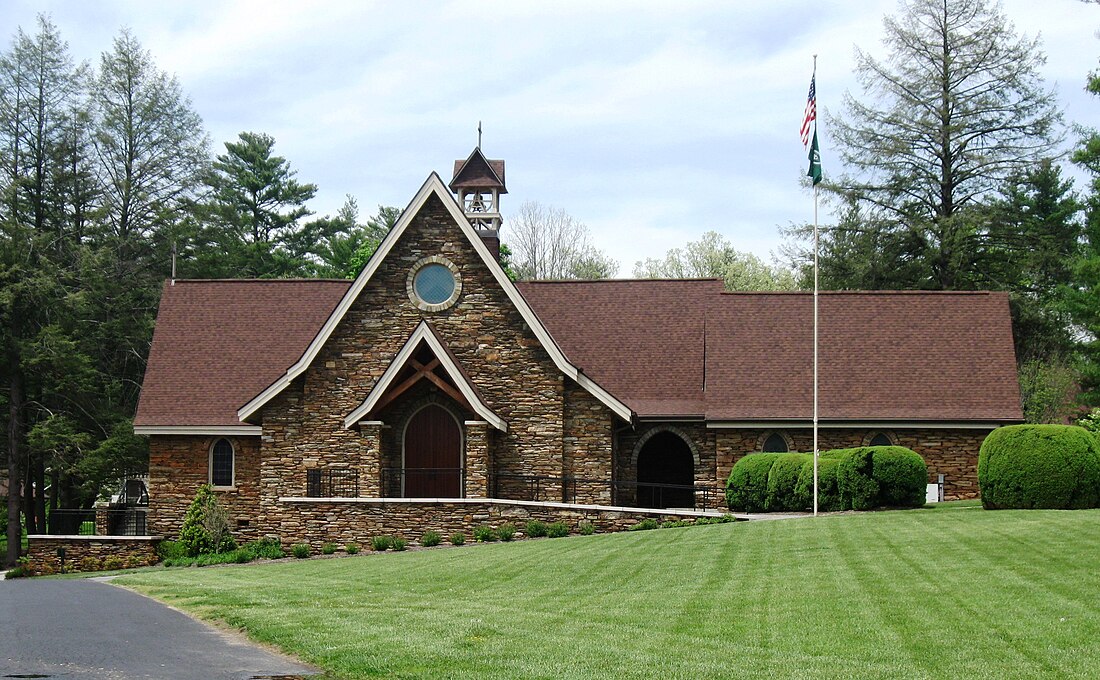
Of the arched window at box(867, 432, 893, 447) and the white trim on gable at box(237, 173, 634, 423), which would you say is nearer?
the white trim on gable at box(237, 173, 634, 423)

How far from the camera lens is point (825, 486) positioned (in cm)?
2808

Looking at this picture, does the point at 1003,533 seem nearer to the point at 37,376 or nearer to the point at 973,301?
the point at 973,301

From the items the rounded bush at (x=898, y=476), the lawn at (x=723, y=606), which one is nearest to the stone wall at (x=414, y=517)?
the rounded bush at (x=898, y=476)

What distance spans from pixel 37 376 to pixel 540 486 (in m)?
20.1

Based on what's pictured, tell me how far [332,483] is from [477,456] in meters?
4.08

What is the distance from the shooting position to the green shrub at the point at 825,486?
91.8 ft

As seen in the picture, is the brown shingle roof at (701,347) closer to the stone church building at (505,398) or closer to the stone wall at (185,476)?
the stone church building at (505,398)

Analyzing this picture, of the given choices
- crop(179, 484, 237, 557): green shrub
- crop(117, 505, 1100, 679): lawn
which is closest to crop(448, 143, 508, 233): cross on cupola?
crop(179, 484, 237, 557): green shrub

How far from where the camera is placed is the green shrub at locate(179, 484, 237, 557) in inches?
1235

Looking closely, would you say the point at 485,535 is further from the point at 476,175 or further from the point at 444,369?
the point at 476,175

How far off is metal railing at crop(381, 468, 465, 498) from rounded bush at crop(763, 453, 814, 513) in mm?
8339

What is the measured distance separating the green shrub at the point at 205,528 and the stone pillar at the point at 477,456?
6.34 m

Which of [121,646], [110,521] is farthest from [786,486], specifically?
[121,646]

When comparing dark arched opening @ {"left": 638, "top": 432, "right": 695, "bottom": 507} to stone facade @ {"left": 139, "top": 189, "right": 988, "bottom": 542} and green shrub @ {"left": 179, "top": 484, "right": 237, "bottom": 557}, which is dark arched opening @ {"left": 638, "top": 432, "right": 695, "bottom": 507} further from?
green shrub @ {"left": 179, "top": 484, "right": 237, "bottom": 557}
